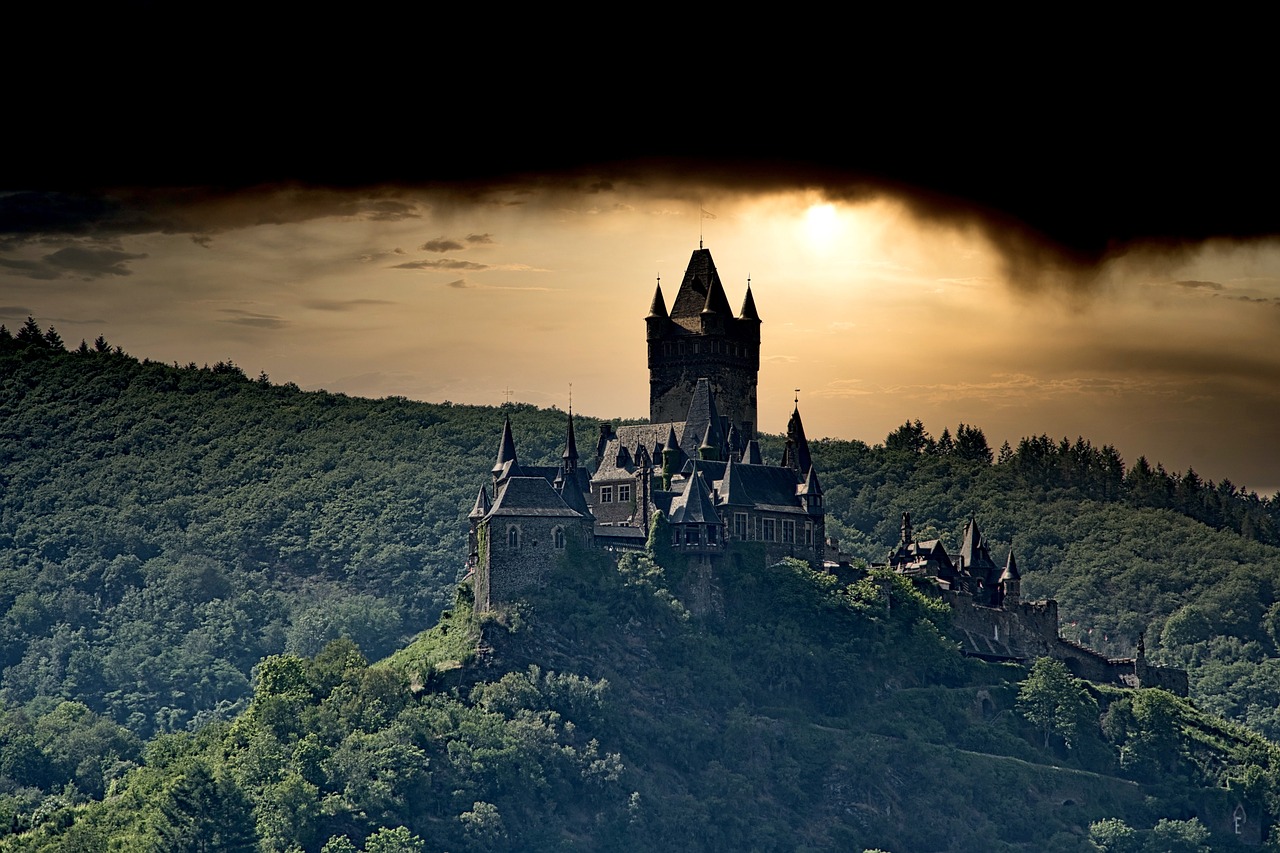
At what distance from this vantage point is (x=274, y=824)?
10312cm

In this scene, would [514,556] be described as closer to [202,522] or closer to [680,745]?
[680,745]

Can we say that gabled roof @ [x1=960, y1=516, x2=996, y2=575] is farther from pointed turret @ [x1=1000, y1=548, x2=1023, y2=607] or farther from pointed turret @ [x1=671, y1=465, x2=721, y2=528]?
pointed turret @ [x1=671, y1=465, x2=721, y2=528]

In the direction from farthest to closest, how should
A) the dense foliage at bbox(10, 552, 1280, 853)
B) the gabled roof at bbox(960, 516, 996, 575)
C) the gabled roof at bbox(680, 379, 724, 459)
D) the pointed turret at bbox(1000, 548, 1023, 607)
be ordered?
the gabled roof at bbox(960, 516, 996, 575), the pointed turret at bbox(1000, 548, 1023, 607), the gabled roof at bbox(680, 379, 724, 459), the dense foliage at bbox(10, 552, 1280, 853)

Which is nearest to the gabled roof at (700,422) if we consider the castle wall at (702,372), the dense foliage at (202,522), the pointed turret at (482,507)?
the castle wall at (702,372)

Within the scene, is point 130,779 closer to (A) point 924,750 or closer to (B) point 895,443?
(A) point 924,750

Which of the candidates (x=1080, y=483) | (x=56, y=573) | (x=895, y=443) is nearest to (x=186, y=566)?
(x=56, y=573)

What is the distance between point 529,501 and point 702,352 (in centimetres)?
1739

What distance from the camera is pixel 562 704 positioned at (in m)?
110

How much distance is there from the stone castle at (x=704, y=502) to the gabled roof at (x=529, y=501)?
6cm

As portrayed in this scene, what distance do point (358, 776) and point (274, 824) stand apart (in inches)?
154

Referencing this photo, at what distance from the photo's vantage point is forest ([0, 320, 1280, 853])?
106812 millimetres

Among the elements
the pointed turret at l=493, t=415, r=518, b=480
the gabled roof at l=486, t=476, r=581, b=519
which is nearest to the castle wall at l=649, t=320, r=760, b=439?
the pointed turret at l=493, t=415, r=518, b=480

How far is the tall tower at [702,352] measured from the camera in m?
125

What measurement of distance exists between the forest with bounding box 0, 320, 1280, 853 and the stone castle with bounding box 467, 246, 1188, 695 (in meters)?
1.69
